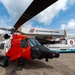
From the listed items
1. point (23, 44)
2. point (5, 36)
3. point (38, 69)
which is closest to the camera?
point (38, 69)

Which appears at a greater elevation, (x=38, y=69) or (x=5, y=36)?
(x=5, y=36)

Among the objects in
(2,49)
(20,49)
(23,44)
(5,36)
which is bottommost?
(2,49)

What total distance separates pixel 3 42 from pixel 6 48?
690 mm

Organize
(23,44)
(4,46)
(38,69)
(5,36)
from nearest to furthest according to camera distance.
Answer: (38,69), (23,44), (5,36), (4,46)

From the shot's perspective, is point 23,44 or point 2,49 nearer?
point 23,44

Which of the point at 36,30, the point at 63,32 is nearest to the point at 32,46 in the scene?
the point at 36,30

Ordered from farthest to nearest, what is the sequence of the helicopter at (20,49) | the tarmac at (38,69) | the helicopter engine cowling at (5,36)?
the helicopter engine cowling at (5,36)
the helicopter at (20,49)
the tarmac at (38,69)

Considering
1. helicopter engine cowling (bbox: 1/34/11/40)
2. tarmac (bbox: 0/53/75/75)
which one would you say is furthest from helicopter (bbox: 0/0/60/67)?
tarmac (bbox: 0/53/75/75)

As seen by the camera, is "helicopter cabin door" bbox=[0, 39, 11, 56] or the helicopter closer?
the helicopter

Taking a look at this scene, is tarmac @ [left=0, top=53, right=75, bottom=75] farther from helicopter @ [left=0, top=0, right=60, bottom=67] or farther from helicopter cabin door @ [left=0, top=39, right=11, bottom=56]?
helicopter cabin door @ [left=0, top=39, right=11, bottom=56]

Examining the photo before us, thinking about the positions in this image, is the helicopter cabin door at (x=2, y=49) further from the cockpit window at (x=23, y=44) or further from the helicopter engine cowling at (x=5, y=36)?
the cockpit window at (x=23, y=44)

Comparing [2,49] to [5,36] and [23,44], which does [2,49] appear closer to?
[5,36]

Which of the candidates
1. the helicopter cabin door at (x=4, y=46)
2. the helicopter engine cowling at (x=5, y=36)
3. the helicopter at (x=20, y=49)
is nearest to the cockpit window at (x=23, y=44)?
the helicopter at (x=20, y=49)

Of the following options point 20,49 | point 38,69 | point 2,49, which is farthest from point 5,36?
point 38,69
